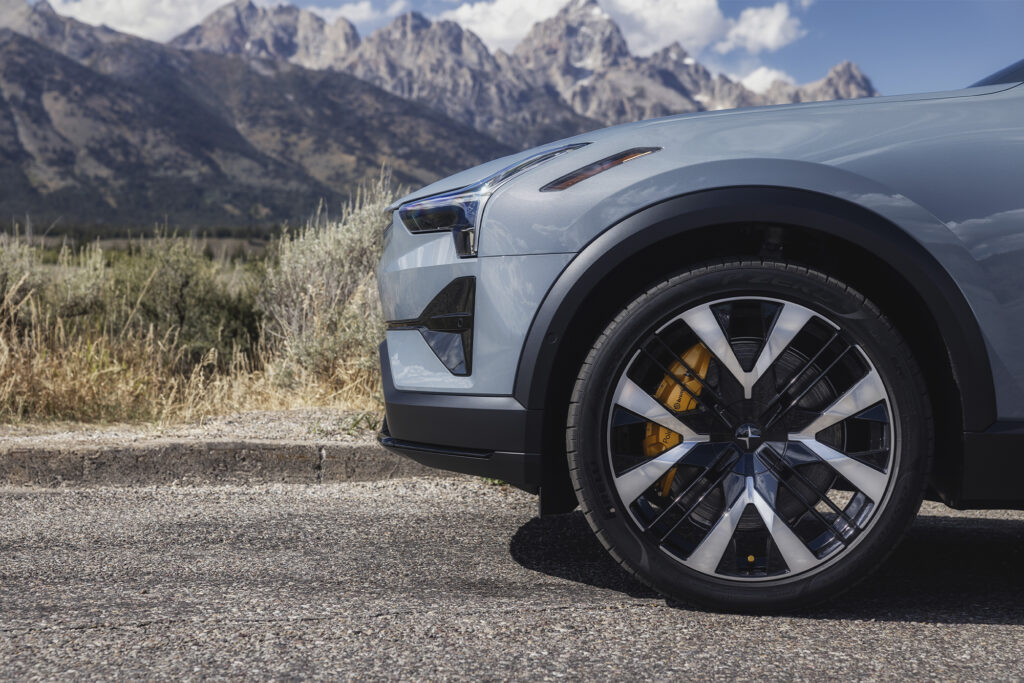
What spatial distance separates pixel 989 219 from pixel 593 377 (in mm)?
1058

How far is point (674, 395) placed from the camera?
2197 millimetres

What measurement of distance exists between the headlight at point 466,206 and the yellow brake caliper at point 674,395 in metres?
0.64

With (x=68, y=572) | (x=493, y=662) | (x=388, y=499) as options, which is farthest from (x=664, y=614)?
(x=68, y=572)

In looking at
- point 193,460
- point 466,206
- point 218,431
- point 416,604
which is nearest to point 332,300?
point 218,431

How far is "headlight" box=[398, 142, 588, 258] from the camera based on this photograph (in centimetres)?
229

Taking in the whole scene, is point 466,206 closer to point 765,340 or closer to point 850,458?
point 765,340

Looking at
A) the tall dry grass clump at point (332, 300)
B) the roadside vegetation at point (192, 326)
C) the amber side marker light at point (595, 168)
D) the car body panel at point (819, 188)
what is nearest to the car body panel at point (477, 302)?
the car body panel at point (819, 188)

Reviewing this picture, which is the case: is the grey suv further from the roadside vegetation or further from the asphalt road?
the roadside vegetation

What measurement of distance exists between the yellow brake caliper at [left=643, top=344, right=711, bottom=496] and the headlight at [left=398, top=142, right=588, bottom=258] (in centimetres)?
64

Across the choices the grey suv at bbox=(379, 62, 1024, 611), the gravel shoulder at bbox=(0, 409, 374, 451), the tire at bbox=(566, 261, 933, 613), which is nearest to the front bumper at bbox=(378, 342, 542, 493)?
the grey suv at bbox=(379, 62, 1024, 611)

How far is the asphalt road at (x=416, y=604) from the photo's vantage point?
6.18 feet

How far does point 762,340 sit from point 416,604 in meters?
1.18

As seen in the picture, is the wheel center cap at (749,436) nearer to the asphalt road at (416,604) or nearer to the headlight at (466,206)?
the asphalt road at (416,604)

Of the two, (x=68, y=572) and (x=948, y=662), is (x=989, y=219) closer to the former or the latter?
(x=948, y=662)
